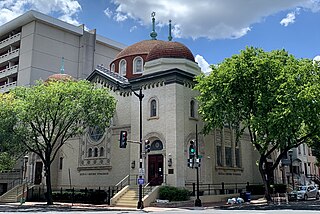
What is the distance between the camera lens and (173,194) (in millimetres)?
27109

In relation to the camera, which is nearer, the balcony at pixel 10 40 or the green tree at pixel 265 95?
the green tree at pixel 265 95

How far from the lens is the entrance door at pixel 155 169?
1203 inches

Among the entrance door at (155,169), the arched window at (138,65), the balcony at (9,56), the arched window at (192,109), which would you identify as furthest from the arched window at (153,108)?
the balcony at (9,56)

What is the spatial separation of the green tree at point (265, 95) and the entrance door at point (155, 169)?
16.2 ft

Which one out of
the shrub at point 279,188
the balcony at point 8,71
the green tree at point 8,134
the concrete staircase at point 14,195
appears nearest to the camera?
the green tree at point 8,134

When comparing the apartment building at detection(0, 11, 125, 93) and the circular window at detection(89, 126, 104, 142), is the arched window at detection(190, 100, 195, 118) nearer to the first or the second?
the circular window at detection(89, 126, 104, 142)

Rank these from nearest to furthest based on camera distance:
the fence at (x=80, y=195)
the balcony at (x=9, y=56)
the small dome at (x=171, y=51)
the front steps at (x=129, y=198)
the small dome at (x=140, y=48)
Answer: the front steps at (x=129, y=198), the fence at (x=80, y=195), the small dome at (x=171, y=51), the small dome at (x=140, y=48), the balcony at (x=9, y=56)

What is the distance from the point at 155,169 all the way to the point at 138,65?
1363 centimetres

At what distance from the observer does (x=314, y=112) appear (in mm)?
25547

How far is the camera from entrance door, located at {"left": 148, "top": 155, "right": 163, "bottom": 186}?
100 ft

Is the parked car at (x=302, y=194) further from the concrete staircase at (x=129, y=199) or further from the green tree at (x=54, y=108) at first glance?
the green tree at (x=54, y=108)

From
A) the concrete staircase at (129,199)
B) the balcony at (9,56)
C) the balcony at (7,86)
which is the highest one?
the balcony at (9,56)

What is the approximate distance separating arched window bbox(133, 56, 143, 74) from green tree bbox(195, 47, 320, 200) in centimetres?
1123

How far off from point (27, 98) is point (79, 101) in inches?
158
